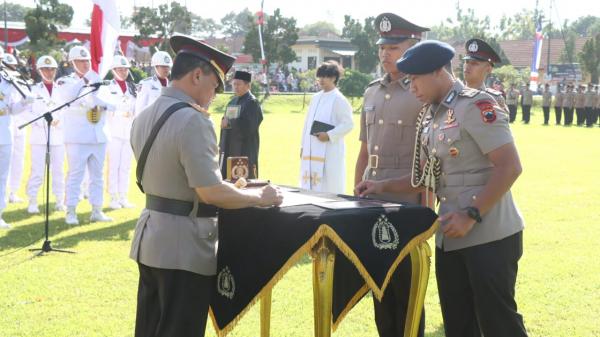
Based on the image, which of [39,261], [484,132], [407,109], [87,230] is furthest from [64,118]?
[484,132]

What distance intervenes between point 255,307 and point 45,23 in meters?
37.6

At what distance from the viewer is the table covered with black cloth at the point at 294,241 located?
11.1 ft

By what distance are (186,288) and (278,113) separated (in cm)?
3397

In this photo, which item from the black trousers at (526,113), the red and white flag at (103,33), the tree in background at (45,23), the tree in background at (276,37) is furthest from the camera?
the tree in background at (276,37)

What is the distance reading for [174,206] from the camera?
3473mm

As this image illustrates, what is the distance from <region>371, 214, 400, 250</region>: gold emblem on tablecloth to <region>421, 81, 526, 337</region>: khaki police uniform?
334 millimetres

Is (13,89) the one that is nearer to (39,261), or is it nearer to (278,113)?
(39,261)

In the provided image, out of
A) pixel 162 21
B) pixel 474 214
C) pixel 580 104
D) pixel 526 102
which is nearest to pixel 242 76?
pixel 474 214

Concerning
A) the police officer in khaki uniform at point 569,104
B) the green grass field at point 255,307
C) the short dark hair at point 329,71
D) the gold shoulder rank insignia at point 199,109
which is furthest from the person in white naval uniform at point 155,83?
the police officer in khaki uniform at point 569,104

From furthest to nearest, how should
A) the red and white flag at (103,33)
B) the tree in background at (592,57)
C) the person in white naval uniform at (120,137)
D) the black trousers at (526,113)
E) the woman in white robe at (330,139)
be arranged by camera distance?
the tree in background at (592,57), the black trousers at (526,113), the person in white naval uniform at (120,137), the red and white flag at (103,33), the woman in white robe at (330,139)

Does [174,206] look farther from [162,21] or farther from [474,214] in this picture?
[162,21]

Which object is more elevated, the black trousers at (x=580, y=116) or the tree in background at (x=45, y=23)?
the tree in background at (x=45, y=23)

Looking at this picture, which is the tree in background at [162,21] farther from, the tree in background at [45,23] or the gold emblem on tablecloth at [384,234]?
the gold emblem on tablecloth at [384,234]

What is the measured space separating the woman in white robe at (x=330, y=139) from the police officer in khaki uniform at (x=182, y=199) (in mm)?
4479
